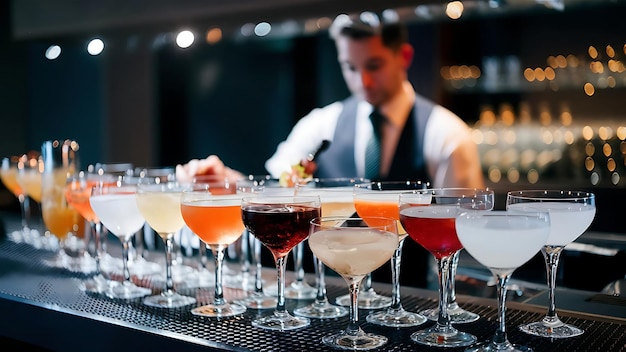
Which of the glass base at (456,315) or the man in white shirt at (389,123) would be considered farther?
the man in white shirt at (389,123)

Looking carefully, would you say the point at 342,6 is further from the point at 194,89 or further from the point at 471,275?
the point at 194,89

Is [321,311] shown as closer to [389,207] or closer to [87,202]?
[389,207]

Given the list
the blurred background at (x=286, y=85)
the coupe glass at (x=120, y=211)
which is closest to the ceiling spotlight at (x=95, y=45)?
the blurred background at (x=286, y=85)

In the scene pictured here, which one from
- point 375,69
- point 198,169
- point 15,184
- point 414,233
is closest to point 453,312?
point 414,233

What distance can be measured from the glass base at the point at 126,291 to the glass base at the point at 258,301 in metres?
0.27

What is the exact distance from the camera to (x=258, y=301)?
1682 mm

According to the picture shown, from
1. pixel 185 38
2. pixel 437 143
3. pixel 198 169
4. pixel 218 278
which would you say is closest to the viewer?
pixel 218 278

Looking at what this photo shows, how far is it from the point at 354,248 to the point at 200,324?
0.38m

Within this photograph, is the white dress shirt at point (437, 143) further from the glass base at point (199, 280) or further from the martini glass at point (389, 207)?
the martini glass at point (389, 207)

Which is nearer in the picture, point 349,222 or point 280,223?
point 349,222

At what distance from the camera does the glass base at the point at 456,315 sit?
4.90 feet

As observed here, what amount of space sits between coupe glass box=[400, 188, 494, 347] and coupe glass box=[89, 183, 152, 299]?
2.48ft

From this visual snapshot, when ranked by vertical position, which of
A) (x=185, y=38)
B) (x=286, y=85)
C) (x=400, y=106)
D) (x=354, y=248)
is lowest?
(x=354, y=248)

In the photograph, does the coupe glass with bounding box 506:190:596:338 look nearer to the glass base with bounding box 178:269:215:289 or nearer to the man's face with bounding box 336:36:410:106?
the glass base with bounding box 178:269:215:289
